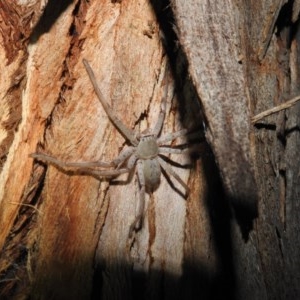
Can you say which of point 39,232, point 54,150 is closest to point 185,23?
point 54,150

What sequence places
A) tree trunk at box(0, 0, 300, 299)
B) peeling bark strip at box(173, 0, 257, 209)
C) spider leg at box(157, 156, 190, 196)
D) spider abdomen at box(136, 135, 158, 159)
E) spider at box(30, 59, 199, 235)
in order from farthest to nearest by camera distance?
spider abdomen at box(136, 135, 158, 159) → spider leg at box(157, 156, 190, 196) → spider at box(30, 59, 199, 235) → tree trunk at box(0, 0, 300, 299) → peeling bark strip at box(173, 0, 257, 209)

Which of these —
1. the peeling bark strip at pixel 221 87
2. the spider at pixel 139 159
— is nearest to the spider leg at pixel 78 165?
the spider at pixel 139 159

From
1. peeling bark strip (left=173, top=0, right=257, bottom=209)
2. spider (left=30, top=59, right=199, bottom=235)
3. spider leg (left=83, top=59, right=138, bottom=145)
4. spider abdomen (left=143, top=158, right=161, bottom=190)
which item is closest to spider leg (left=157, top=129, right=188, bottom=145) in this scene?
spider (left=30, top=59, right=199, bottom=235)

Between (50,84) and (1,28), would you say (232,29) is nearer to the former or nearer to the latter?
(50,84)

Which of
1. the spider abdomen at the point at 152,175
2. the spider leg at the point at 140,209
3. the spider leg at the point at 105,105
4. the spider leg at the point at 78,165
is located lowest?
the spider leg at the point at 140,209

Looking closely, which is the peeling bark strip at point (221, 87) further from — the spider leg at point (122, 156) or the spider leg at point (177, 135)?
the spider leg at point (122, 156)

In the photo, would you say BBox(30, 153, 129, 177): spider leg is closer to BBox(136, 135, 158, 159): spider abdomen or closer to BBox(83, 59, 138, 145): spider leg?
BBox(83, 59, 138, 145): spider leg

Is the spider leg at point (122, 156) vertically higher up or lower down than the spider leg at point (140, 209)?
higher up
